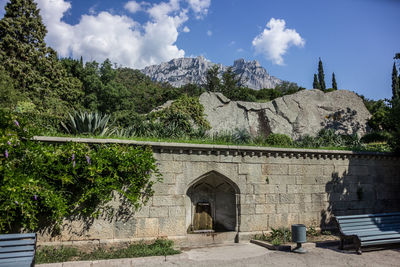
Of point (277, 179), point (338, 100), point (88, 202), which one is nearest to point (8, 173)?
point (88, 202)

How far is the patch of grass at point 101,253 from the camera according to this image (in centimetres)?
606

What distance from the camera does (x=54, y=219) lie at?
651cm

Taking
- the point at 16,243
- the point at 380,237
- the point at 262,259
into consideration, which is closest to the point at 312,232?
the point at 380,237

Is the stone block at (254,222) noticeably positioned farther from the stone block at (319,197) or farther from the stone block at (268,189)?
the stone block at (319,197)

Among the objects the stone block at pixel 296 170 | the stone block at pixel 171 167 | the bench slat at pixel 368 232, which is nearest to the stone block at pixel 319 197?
the stone block at pixel 296 170

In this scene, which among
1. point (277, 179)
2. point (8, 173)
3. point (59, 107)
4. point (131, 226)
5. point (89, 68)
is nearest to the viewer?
point (8, 173)

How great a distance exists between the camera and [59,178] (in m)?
6.44

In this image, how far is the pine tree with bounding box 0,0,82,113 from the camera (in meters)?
22.8

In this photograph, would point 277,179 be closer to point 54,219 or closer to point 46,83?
point 54,219

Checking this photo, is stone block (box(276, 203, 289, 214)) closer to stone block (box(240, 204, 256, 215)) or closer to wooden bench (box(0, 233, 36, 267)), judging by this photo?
stone block (box(240, 204, 256, 215))

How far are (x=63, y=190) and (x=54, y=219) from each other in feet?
2.34

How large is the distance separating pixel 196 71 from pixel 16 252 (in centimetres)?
16217

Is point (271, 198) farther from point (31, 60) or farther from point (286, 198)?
point (31, 60)

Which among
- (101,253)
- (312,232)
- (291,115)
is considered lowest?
(101,253)
